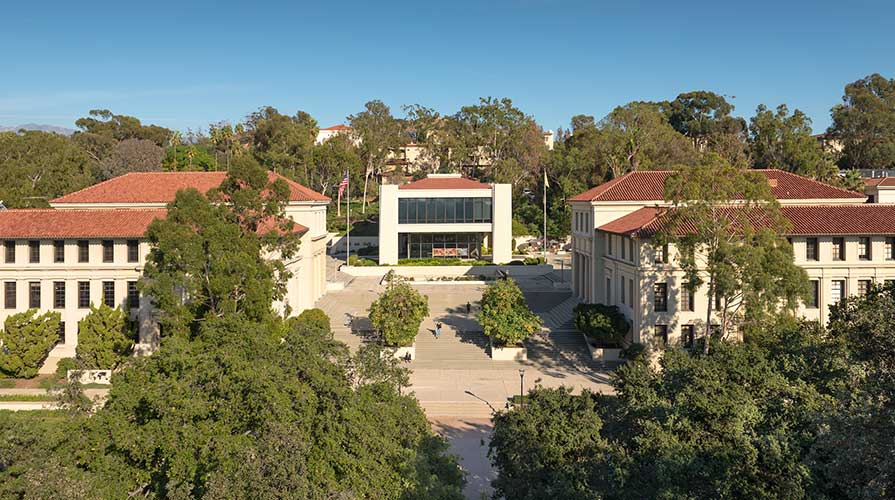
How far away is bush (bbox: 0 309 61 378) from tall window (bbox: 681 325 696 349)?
111ft

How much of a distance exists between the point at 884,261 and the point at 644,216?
1310 cm

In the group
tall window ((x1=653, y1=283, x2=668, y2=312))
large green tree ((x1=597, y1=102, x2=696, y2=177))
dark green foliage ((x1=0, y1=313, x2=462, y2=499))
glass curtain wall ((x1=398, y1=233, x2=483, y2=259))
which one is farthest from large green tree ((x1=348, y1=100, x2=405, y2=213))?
dark green foliage ((x1=0, y1=313, x2=462, y2=499))

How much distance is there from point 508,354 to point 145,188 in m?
27.3

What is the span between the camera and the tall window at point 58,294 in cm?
3669

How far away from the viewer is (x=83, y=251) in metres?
36.9

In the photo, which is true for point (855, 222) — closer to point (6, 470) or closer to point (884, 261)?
point (884, 261)

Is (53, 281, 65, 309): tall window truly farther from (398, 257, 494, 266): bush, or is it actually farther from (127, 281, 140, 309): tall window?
(398, 257, 494, 266): bush

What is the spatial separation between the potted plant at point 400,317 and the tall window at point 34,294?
18583mm

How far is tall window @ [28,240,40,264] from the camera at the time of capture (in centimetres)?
3666

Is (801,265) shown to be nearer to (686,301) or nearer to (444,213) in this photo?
(686,301)

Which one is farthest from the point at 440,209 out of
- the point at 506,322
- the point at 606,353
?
the point at 606,353

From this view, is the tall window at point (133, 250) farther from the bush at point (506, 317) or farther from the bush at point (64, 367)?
the bush at point (506, 317)

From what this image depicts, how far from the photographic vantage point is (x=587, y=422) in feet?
53.3

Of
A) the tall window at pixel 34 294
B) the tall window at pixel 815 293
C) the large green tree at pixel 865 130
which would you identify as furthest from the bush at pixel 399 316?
the large green tree at pixel 865 130
